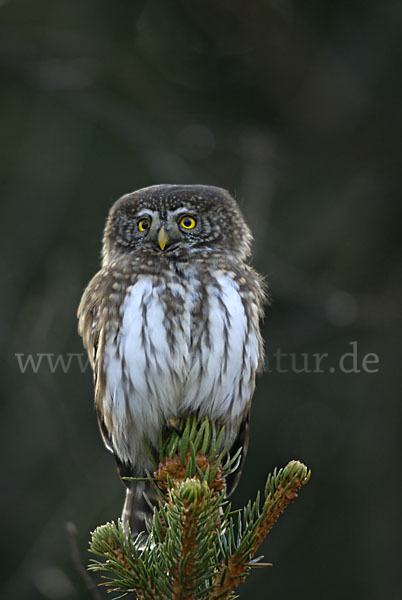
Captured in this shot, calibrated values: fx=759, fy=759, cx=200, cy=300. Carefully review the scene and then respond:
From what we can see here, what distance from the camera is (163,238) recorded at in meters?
3.38

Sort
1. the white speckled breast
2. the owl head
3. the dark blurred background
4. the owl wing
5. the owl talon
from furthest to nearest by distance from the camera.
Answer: the dark blurred background, the owl head, the owl wing, the white speckled breast, the owl talon

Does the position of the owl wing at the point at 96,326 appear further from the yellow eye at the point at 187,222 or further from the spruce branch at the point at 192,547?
the spruce branch at the point at 192,547

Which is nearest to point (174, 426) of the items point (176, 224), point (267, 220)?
point (176, 224)

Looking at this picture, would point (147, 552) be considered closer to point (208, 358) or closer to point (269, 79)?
point (208, 358)

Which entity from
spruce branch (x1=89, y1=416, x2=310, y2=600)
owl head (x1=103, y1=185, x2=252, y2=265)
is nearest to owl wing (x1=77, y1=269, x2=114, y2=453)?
owl head (x1=103, y1=185, x2=252, y2=265)

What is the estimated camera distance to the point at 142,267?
11.0 feet

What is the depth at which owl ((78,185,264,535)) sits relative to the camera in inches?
123

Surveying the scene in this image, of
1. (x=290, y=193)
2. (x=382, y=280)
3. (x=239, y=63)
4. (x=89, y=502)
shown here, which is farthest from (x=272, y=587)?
(x=239, y=63)

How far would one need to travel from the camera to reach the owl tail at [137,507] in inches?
126

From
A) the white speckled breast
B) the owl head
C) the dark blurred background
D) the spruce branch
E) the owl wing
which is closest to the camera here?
the spruce branch

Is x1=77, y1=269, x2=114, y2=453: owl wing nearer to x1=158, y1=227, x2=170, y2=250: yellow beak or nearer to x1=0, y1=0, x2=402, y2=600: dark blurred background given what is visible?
x1=158, y1=227, x2=170, y2=250: yellow beak

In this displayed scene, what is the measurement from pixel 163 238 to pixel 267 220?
1.94 metres

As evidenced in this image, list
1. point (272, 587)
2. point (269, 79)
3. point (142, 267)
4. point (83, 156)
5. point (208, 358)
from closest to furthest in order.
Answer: point (208, 358), point (142, 267), point (269, 79), point (272, 587), point (83, 156)

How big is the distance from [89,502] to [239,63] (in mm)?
3265
